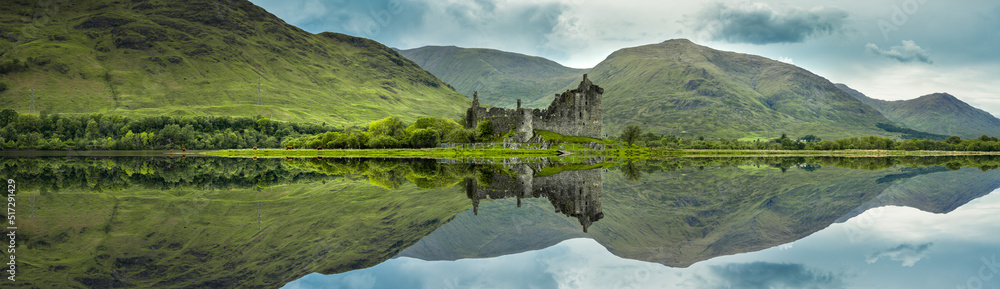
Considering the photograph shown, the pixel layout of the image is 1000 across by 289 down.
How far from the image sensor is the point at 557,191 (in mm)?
21141

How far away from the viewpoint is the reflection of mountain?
32.0 ft

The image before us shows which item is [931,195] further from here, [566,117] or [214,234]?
[566,117]

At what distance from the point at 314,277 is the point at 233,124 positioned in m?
131

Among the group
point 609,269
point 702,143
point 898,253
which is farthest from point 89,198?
point 702,143

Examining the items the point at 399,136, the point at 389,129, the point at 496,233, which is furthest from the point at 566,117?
the point at 496,233

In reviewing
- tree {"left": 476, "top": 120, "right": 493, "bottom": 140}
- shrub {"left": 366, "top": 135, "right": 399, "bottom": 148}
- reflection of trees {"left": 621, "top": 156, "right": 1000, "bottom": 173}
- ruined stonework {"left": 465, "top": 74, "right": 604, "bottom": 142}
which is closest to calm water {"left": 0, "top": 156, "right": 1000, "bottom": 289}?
Result: reflection of trees {"left": 621, "top": 156, "right": 1000, "bottom": 173}

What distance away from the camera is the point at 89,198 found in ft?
57.5

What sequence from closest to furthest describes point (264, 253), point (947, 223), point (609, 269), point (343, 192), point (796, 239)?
point (609, 269) < point (264, 253) < point (796, 239) < point (947, 223) < point (343, 192)

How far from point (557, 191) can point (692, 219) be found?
858cm

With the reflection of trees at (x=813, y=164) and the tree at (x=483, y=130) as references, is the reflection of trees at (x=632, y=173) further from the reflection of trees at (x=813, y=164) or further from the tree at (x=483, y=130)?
the tree at (x=483, y=130)

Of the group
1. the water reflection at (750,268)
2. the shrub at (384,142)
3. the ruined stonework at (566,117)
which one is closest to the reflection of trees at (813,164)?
the ruined stonework at (566,117)

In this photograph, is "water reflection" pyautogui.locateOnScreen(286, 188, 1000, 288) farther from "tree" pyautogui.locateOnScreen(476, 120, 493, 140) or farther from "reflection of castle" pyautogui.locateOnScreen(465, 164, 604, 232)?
"tree" pyautogui.locateOnScreen(476, 120, 493, 140)

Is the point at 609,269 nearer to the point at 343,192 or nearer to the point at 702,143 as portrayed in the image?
the point at 343,192

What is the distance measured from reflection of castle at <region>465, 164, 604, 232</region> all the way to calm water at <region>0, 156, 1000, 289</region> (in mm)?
191
